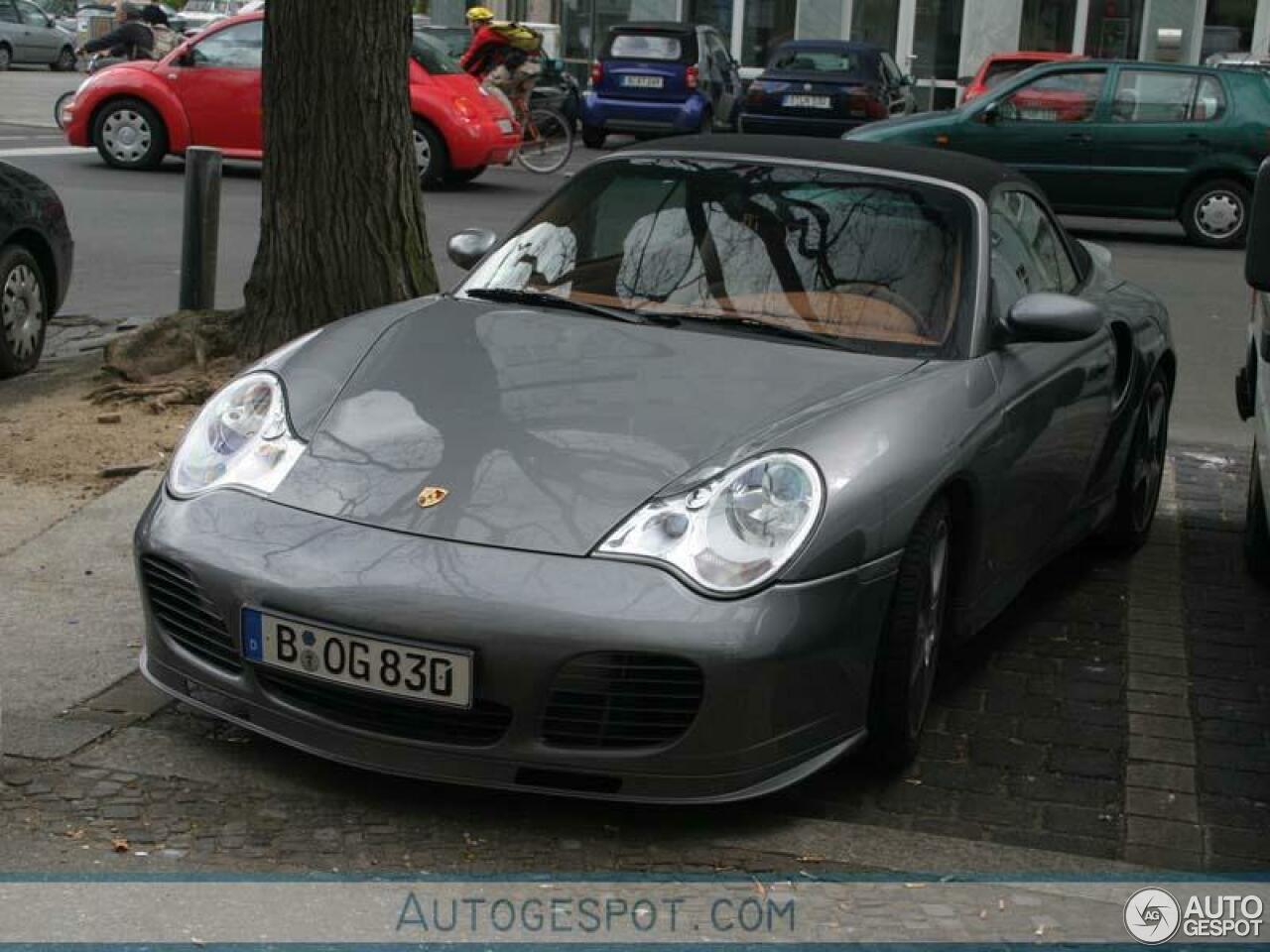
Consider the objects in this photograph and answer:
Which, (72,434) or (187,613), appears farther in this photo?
(72,434)

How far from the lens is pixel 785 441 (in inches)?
167

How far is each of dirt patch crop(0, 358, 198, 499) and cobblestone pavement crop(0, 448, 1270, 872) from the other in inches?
89.4

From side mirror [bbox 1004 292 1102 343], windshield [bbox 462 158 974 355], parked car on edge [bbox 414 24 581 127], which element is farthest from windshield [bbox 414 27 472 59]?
side mirror [bbox 1004 292 1102 343]

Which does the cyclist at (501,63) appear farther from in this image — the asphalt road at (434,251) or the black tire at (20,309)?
the black tire at (20,309)

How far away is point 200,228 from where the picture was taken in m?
9.14

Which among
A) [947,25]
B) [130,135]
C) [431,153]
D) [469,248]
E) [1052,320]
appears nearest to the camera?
[1052,320]

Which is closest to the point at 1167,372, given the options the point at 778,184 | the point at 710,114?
the point at 778,184

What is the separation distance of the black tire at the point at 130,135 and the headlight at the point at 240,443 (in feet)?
47.1

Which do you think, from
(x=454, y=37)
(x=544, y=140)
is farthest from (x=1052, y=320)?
(x=454, y=37)

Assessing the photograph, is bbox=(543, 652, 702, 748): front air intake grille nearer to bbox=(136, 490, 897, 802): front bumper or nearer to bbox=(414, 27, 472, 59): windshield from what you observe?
bbox=(136, 490, 897, 802): front bumper

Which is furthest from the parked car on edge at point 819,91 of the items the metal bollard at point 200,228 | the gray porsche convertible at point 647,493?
the gray porsche convertible at point 647,493

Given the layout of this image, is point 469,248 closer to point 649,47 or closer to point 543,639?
point 543,639

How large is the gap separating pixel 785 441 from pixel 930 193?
141 cm

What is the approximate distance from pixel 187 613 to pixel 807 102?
1989cm
